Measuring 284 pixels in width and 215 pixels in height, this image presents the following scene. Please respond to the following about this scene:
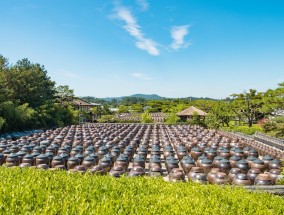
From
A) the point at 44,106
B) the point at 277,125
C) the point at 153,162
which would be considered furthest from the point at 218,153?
the point at 44,106

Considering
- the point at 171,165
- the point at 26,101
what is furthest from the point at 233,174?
the point at 26,101

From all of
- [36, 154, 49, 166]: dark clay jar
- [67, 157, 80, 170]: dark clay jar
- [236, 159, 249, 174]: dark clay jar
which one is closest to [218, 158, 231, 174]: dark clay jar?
[236, 159, 249, 174]: dark clay jar

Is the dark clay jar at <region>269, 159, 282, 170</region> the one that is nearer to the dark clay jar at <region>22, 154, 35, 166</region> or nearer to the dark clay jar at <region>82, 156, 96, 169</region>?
the dark clay jar at <region>82, 156, 96, 169</region>

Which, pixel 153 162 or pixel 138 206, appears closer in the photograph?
pixel 138 206

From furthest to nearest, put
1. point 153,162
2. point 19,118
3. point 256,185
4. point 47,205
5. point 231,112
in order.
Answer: point 231,112 < point 19,118 < point 153,162 < point 256,185 < point 47,205

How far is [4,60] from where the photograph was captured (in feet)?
118

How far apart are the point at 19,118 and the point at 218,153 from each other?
22966 millimetres

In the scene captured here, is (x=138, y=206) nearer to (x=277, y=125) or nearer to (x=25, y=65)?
(x=277, y=125)

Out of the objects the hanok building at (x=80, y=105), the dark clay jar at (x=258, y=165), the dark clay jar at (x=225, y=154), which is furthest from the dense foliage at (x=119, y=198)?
the hanok building at (x=80, y=105)

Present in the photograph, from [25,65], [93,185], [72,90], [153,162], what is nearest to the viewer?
[93,185]

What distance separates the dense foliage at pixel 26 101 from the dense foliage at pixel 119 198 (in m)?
23.5

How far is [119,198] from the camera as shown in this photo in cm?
605

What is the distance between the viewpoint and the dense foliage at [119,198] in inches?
204

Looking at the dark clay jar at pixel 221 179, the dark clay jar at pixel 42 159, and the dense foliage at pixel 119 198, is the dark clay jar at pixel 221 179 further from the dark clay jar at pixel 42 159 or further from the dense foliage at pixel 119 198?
the dark clay jar at pixel 42 159
